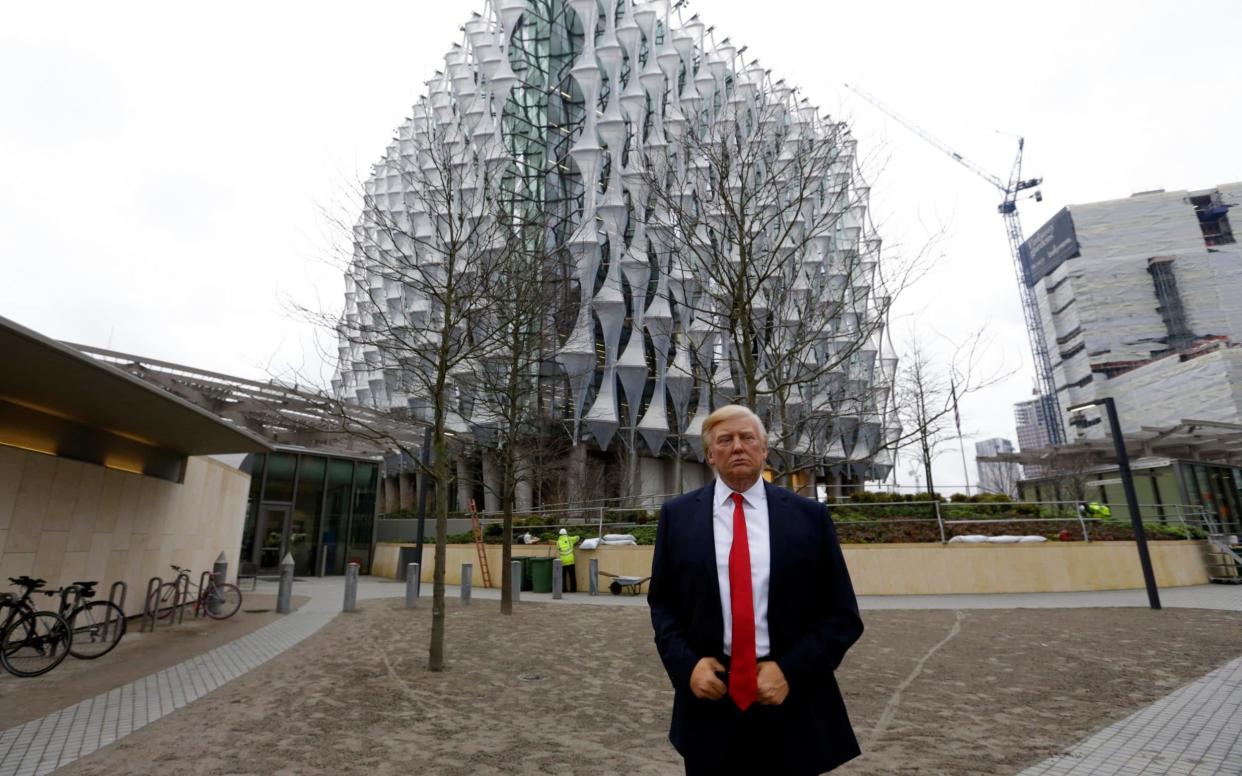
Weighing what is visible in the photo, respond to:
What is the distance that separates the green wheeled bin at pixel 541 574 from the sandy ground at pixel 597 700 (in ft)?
26.7

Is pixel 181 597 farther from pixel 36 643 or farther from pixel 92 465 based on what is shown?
pixel 36 643

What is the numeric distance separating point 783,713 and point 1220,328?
8697cm

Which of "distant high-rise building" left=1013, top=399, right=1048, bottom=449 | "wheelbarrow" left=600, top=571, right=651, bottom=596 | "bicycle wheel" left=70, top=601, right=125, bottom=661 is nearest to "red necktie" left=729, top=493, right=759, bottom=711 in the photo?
"bicycle wheel" left=70, top=601, right=125, bottom=661

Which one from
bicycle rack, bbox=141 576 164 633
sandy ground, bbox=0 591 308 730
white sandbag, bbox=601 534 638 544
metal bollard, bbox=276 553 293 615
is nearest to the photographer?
sandy ground, bbox=0 591 308 730

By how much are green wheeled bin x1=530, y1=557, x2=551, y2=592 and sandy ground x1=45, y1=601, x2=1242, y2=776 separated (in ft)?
26.7

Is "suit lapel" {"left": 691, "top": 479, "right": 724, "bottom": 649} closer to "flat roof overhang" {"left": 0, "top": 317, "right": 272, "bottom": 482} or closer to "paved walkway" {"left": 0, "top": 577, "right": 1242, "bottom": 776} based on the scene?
"paved walkway" {"left": 0, "top": 577, "right": 1242, "bottom": 776}

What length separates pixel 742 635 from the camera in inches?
81.9

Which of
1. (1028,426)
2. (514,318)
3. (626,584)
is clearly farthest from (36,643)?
(1028,426)

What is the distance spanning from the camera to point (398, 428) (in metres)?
26.5

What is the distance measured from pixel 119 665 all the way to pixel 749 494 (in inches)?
375

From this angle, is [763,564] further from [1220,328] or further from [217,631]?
[1220,328]

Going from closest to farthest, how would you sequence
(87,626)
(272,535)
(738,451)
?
(738,451) → (87,626) → (272,535)

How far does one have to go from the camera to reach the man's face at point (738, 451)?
2299 millimetres

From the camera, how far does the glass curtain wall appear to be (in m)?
25.6
